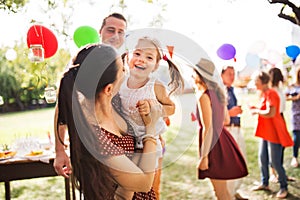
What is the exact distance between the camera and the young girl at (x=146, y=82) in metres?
1.42

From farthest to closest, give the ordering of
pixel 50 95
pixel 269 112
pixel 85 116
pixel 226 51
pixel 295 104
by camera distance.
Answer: pixel 295 104 < pixel 269 112 < pixel 226 51 < pixel 50 95 < pixel 85 116

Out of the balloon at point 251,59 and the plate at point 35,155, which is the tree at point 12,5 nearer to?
the plate at point 35,155

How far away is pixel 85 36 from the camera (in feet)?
7.01

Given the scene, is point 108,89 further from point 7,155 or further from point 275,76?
point 275,76

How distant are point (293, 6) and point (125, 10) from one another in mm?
1330

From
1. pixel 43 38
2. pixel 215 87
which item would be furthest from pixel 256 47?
pixel 43 38

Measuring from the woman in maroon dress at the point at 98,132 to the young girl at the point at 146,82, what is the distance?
18 centimetres

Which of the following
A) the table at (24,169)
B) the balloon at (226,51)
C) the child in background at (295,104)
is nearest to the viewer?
the table at (24,169)

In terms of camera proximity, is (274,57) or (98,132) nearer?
(98,132)

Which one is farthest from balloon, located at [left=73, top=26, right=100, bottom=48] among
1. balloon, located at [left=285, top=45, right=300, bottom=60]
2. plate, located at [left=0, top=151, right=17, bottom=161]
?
balloon, located at [left=285, top=45, right=300, bottom=60]

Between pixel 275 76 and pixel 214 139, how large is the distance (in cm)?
88

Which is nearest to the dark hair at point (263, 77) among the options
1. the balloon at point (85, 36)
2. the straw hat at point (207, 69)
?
the straw hat at point (207, 69)

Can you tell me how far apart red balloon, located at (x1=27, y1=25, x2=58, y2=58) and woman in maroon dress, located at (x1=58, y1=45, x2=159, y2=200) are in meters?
1.06

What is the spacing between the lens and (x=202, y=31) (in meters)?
3.24
